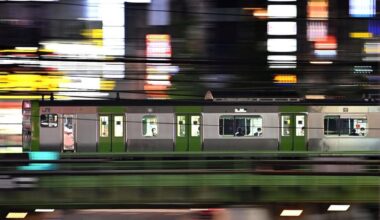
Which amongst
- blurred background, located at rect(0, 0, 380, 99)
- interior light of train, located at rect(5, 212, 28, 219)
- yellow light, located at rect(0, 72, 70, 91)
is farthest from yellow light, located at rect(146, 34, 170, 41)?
interior light of train, located at rect(5, 212, 28, 219)

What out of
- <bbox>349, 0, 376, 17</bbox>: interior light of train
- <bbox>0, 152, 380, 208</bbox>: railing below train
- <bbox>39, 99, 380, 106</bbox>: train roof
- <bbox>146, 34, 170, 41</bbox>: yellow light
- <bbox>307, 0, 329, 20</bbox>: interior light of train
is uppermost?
<bbox>307, 0, 329, 20</bbox>: interior light of train

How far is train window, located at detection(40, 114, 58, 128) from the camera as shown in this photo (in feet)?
52.5

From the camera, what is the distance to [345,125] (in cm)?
1602

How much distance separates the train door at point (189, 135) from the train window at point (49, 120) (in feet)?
11.0

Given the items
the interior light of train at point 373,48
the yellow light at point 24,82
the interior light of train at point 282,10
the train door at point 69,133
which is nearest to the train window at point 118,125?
the train door at point 69,133

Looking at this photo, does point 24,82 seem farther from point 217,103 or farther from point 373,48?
point 373,48

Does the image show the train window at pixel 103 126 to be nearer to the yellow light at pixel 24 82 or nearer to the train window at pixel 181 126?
the yellow light at pixel 24 82

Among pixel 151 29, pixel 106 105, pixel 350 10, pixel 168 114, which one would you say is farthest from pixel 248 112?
pixel 151 29

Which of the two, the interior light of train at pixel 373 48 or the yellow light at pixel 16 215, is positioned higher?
the interior light of train at pixel 373 48

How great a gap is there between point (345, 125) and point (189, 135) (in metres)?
4.29

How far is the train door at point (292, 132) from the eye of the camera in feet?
51.8

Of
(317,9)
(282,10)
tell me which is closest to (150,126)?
(282,10)

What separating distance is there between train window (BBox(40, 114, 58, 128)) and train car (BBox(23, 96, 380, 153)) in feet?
0.07

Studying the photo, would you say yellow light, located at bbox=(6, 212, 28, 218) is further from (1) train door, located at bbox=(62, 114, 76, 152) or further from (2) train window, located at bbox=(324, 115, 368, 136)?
(2) train window, located at bbox=(324, 115, 368, 136)
